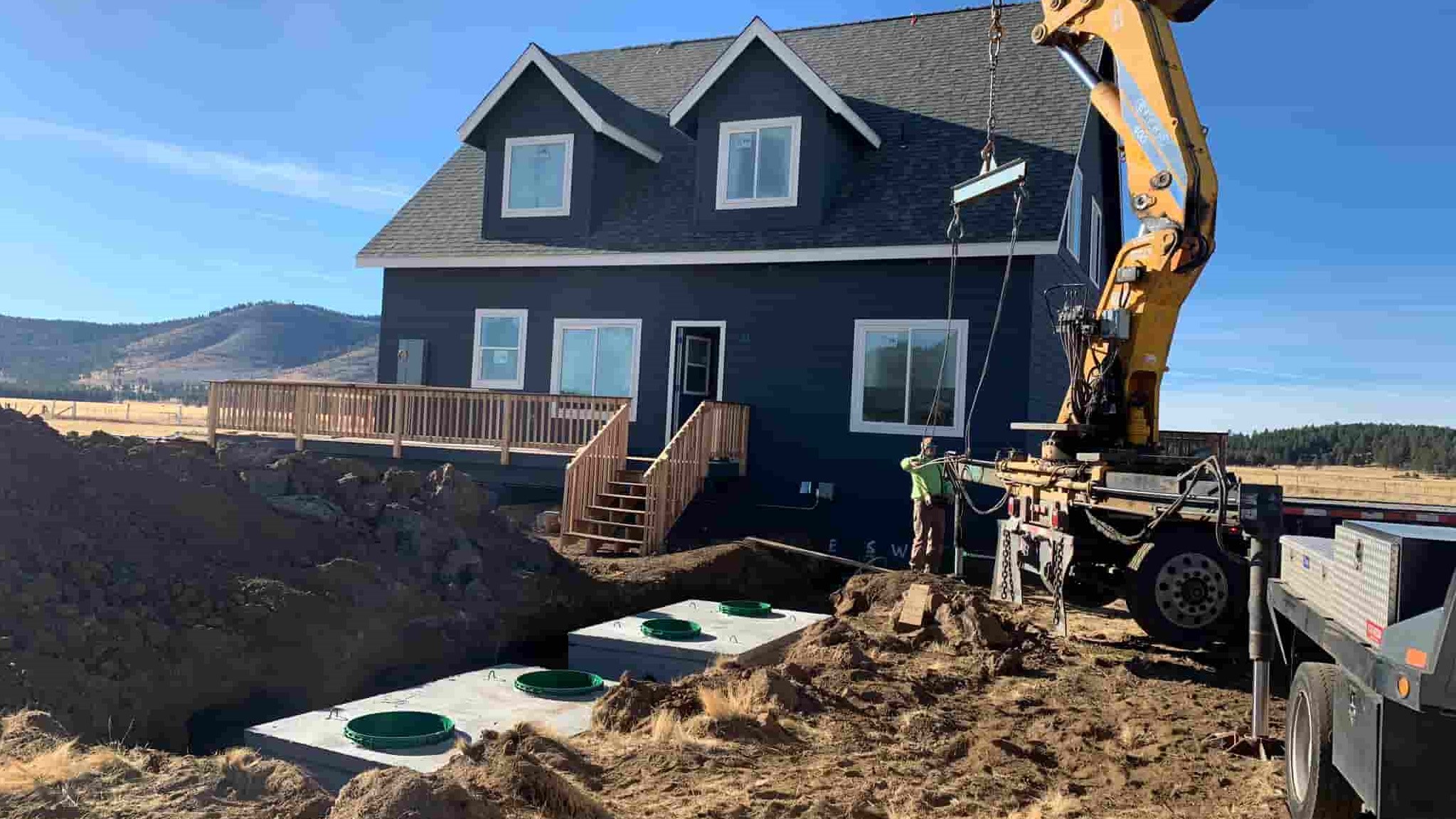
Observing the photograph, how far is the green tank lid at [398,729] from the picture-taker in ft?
18.4

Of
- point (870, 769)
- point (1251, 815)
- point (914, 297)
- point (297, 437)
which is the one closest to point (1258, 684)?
point (1251, 815)

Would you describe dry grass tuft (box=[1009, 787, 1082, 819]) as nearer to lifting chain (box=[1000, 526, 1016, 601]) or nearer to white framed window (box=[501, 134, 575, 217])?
lifting chain (box=[1000, 526, 1016, 601])

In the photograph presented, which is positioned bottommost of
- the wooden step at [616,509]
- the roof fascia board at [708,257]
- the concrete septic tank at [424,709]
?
the concrete septic tank at [424,709]

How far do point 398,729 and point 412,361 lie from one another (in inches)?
508

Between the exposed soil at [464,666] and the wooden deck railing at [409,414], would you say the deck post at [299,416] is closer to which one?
the wooden deck railing at [409,414]

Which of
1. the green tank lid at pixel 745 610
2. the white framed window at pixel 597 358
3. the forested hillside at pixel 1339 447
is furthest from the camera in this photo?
the forested hillside at pixel 1339 447

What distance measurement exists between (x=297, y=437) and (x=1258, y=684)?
1439 centimetres

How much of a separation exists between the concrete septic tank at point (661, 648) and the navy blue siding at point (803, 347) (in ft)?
19.9

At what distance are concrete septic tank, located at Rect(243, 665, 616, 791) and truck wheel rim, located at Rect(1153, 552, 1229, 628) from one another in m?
4.82

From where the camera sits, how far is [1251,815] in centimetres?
504

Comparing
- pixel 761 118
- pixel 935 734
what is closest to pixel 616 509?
pixel 761 118

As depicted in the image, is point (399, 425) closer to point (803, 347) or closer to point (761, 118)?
point (803, 347)

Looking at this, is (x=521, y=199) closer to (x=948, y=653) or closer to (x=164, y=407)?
(x=948, y=653)

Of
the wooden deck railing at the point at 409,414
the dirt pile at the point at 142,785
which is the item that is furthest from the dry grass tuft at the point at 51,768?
the wooden deck railing at the point at 409,414
